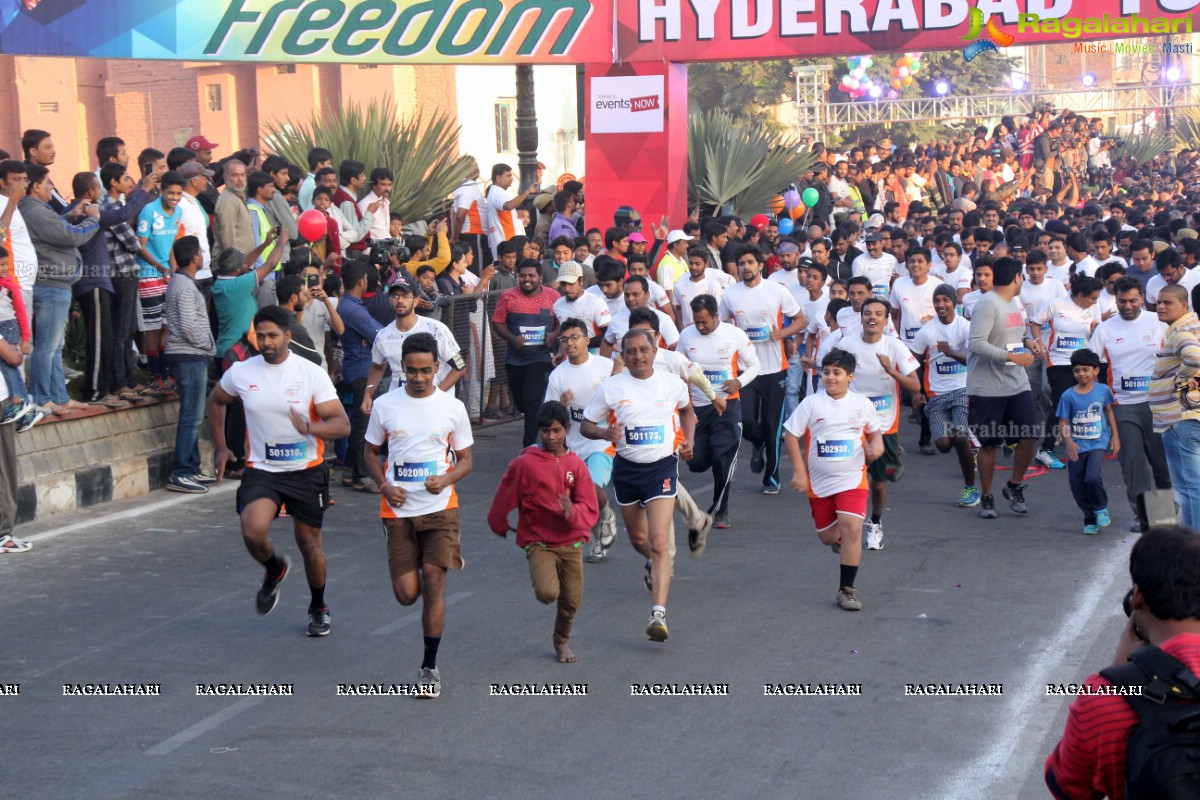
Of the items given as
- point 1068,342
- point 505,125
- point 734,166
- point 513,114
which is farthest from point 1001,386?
point 513,114

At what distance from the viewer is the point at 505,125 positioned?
3400 cm

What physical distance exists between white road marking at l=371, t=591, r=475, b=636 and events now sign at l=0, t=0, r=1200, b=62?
9593mm

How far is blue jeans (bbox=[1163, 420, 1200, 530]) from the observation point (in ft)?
27.3

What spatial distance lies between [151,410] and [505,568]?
395cm

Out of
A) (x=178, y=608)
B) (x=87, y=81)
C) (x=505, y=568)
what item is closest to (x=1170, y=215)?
(x=505, y=568)

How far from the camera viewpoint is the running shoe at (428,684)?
7.02m

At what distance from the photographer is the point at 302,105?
3183 cm

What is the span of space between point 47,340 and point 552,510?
18.3 ft

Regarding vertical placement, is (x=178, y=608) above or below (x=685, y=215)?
below

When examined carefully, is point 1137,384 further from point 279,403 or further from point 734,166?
point 734,166

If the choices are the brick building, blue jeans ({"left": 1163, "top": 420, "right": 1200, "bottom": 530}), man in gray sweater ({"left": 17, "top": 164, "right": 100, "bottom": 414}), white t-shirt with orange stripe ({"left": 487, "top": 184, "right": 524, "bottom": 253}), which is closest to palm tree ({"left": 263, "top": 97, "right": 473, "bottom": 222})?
white t-shirt with orange stripe ({"left": 487, "top": 184, "right": 524, "bottom": 253})

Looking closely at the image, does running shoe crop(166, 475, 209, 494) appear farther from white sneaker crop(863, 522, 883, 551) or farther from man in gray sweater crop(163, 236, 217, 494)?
white sneaker crop(863, 522, 883, 551)

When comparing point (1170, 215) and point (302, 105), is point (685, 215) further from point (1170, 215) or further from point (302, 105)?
point (302, 105)

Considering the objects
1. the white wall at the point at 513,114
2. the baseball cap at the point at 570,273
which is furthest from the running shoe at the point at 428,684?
the white wall at the point at 513,114
